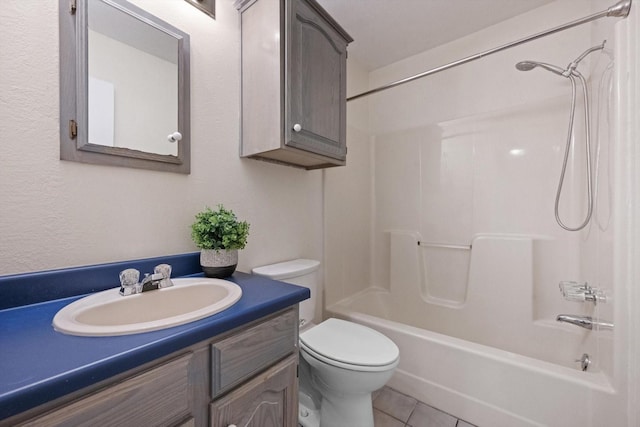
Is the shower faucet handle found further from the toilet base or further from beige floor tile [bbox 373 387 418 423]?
the toilet base

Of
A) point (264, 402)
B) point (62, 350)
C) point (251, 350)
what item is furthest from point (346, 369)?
point (62, 350)

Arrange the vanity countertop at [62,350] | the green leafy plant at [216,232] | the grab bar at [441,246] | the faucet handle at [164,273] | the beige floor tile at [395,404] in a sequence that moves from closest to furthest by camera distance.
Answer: the vanity countertop at [62,350] → the faucet handle at [164,273] → the green leafy plant at [216,232] → the beige floor tile at [395,404] → the grab bar at [441,246]

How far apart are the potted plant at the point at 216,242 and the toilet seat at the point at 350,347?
1.74ft

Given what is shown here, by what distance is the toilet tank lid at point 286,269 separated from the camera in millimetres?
1263

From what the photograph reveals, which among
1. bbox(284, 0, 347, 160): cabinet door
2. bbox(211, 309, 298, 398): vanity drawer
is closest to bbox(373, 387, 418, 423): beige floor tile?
bbox(211, 309, 298, 398): vanity drawer

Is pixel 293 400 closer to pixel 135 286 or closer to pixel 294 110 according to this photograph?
pixel 135 286

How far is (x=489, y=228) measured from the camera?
1.82 metres

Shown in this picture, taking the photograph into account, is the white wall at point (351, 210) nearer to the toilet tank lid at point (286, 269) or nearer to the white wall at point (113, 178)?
the toilet tank lid at point (286, 269)

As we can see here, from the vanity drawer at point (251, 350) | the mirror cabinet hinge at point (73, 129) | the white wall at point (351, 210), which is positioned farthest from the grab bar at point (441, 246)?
the mirror cabinet hinge at point (73, 129)

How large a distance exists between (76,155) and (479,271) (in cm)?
226

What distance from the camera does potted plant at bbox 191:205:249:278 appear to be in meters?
1.02

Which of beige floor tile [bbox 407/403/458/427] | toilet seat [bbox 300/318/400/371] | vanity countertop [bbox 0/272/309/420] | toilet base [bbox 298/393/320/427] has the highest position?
vanity countertop [bbox 0/272/309/420]

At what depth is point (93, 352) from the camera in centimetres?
49

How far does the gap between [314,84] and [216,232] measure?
2.80ft
